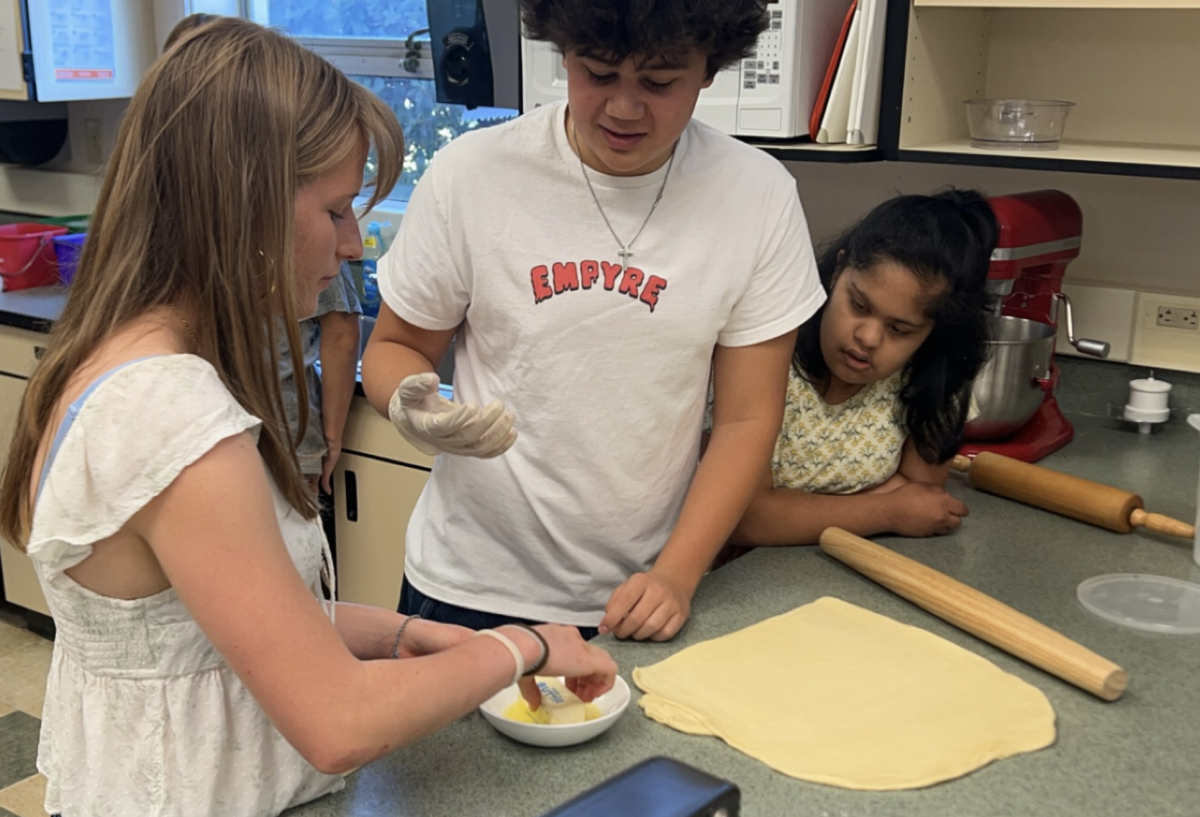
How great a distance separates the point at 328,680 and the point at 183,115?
0.42 meters

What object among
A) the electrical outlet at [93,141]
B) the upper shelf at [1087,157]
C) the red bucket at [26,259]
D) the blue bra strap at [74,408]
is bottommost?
the red bucket at [26,259]

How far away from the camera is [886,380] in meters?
1.61

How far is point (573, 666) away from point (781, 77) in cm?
114

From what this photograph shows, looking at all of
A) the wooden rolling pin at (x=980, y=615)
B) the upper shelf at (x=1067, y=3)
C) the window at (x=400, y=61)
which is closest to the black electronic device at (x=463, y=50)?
the window at (x=400, y=61)

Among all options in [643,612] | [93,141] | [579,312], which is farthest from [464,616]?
[93,141]

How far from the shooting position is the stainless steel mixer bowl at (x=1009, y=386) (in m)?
1.78

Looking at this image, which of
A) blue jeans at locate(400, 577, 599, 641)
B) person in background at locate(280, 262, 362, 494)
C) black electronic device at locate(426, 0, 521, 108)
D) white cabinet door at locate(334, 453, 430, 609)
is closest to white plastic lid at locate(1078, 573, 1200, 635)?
blue jeans at locate(400, 577, 599, 641)

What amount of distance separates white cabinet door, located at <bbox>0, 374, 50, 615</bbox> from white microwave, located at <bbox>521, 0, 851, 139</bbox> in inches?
65.3

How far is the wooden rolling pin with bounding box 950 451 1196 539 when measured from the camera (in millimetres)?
1539

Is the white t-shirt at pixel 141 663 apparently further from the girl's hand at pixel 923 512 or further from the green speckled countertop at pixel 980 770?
the girl's hand at pixel 923 512

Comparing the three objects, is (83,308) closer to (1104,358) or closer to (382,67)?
(1104,358)

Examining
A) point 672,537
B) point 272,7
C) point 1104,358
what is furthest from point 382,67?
point 672,537

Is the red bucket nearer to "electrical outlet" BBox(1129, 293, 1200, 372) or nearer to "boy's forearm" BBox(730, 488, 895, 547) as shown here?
"boy's forearm" BBox(730, 488, 895, 547)

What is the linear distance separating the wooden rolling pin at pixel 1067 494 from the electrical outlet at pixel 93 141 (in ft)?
8.72
